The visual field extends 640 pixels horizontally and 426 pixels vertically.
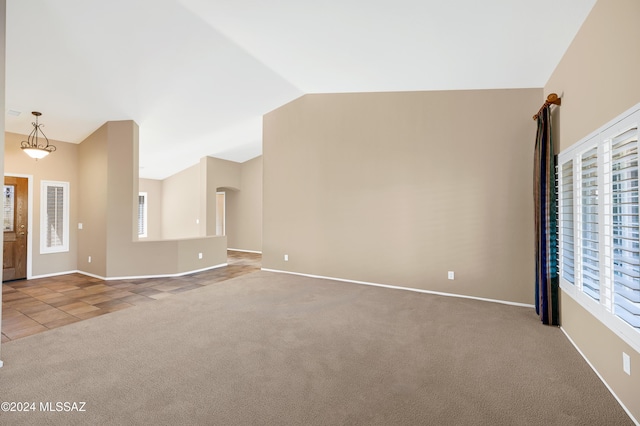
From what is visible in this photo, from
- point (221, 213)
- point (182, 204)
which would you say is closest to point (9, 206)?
point (182, 204)

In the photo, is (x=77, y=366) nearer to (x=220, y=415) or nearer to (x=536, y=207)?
(x=220, y=415)

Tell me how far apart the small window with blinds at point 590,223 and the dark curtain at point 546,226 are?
631mm

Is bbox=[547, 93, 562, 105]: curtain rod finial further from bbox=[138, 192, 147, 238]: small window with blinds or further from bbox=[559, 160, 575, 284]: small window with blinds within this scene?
bbox=[138, 192, 147, 238]: small window with blinds

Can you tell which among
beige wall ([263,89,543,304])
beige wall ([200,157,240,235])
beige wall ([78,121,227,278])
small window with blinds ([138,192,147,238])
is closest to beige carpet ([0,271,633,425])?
beige wall ([263,89,543,304])

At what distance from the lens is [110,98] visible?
452cm

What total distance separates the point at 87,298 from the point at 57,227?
253cm

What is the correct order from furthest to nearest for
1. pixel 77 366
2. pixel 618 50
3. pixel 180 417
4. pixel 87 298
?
1. pixel 87 298
2. pixel 77 366
3. pixel 618 50
4. pixel 180 417

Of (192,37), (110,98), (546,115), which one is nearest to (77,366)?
(192,37)

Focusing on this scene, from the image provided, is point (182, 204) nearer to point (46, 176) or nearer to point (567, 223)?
point (46, 176)

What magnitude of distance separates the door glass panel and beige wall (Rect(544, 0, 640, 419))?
27.1 feet

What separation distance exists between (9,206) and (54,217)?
0.64m

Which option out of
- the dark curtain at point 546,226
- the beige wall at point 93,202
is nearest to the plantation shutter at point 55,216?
the beige wall at point 93,202

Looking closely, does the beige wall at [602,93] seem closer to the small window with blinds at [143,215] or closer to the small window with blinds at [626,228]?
the small window with blinds at [626,228]

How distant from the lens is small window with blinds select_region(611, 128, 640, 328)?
1.83 metres
